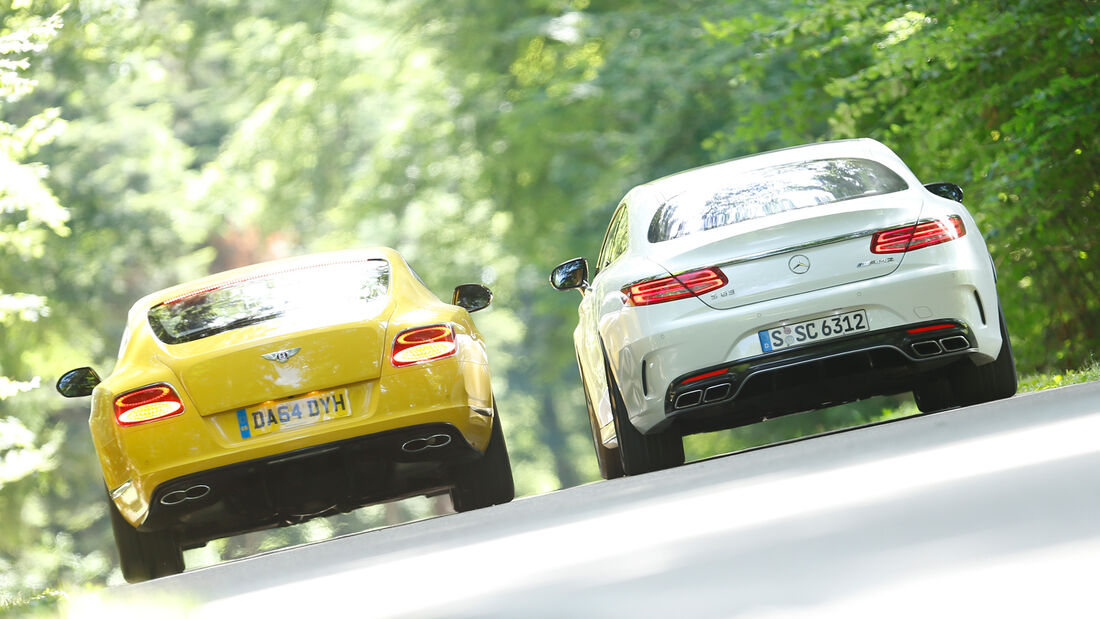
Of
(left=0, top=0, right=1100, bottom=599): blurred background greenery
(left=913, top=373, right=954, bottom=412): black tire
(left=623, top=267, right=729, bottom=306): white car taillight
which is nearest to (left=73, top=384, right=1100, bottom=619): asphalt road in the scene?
(left=913, top=373, right=954, bottom=412): black tire

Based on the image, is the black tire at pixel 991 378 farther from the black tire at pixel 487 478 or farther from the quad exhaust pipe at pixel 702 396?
the black tire at pixel 487 478

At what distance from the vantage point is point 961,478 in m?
6.11

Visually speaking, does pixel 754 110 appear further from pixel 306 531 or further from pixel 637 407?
pixel 306 531

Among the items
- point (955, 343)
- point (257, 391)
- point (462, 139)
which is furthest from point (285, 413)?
point (462, 139)

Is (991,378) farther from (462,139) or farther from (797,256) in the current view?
(462,139)

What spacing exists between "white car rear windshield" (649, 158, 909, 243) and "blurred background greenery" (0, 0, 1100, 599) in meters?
4.11

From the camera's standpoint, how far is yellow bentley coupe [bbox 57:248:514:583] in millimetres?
8664

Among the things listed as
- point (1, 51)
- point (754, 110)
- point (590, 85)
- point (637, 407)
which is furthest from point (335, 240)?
point (637, 407)

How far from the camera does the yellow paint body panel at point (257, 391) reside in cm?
865

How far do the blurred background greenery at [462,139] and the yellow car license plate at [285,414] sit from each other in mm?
5476

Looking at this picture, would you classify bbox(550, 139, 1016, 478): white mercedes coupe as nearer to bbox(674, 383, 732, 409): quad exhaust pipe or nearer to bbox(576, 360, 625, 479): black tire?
bbox(674, 383, 732, 409): quad exhaust pipe

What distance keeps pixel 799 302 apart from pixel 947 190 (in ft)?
5.21

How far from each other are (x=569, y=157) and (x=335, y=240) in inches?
299

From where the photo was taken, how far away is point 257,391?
8680 millimetres
